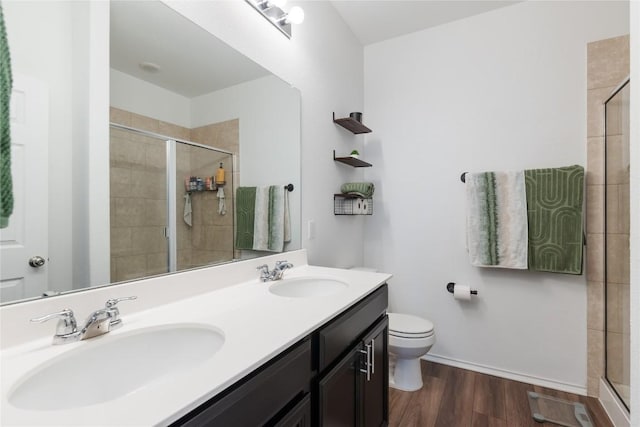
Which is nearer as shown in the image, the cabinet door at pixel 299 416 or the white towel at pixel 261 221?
the cabinet door at pixel 299 416

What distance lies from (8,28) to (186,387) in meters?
0.93

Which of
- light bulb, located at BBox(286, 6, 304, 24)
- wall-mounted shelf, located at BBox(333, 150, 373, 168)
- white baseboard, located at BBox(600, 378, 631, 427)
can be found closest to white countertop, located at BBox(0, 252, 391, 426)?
wall-mounted shelf, located at BBox(333, 150, 373, 168)

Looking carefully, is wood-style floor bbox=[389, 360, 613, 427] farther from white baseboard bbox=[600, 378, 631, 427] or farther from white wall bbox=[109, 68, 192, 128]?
white wall bbox=[109, 68, 192, 128]

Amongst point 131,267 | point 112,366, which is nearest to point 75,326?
point 112,366

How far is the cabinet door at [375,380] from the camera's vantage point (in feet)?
3.99

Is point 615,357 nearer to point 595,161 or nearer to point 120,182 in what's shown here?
point 595,161

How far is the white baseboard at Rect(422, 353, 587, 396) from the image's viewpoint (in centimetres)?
190

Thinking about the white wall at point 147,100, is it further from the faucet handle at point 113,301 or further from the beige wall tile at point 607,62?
the beige wall tile at point 607,62

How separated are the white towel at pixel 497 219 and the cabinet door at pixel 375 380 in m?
1.05

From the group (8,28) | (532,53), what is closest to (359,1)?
(532,53)

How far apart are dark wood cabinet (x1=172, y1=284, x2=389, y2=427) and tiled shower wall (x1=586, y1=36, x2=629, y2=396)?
56.7 inches

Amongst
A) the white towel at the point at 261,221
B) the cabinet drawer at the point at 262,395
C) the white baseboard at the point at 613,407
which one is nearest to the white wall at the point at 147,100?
the white towel at the point at 261,221

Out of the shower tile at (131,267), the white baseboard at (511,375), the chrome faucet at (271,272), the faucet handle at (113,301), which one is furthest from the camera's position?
the white baseboard at (511,375)

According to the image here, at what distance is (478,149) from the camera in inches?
85.9
